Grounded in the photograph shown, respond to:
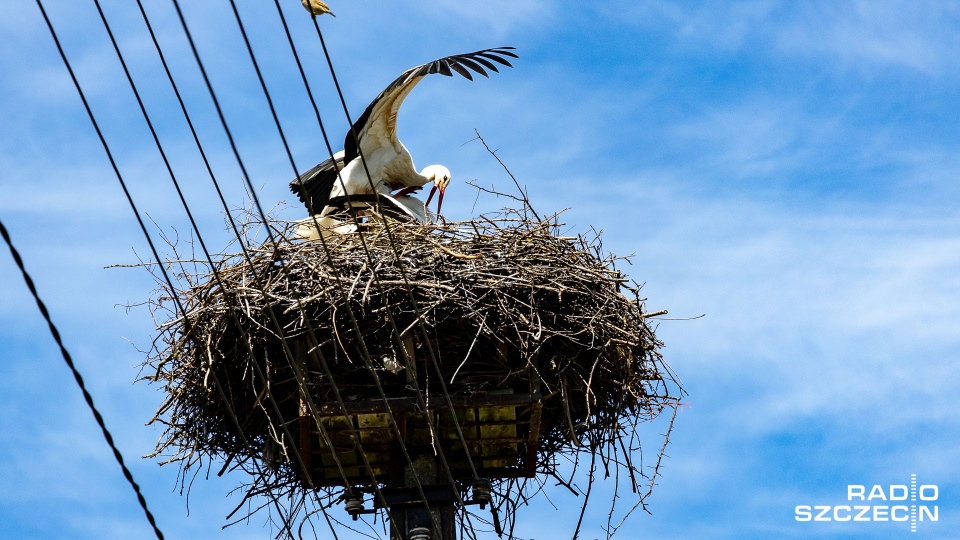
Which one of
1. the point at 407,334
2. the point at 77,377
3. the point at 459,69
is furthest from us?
the point at 459,69

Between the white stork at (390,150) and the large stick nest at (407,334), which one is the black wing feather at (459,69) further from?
the large stick nest at (407,334)

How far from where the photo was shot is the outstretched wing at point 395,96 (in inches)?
412

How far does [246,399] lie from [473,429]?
4.36ft

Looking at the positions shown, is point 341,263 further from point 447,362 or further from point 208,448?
point 208,448

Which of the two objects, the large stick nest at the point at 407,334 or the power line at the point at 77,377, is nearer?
the power line at the point at 77,377

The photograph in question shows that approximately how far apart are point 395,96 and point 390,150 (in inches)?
19.0

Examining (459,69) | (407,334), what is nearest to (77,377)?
(407,334)

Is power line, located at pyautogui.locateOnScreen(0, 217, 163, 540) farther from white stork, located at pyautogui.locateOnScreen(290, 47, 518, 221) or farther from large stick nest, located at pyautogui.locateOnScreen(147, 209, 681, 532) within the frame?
white stork, located at pyautogui.locateOnScreen(290, 47, 518, 221)

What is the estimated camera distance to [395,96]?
419 inches

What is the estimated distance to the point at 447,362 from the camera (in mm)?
8258

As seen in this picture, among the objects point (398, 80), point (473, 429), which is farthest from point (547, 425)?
point (398, 80)

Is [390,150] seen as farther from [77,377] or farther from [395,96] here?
[77,377]

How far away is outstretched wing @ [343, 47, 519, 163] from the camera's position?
1048cm

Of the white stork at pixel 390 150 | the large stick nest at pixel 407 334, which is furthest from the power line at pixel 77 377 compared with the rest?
the white stork at pixel 390 150
